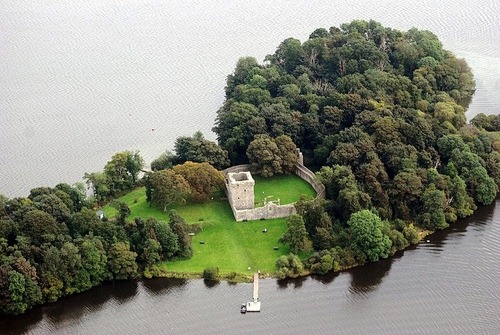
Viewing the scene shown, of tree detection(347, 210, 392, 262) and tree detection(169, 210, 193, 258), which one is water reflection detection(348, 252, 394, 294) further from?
tree detection(169, 210, 193, 258)

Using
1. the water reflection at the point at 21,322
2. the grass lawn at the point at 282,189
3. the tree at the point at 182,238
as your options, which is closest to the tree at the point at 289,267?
the tree at the point at 182,238

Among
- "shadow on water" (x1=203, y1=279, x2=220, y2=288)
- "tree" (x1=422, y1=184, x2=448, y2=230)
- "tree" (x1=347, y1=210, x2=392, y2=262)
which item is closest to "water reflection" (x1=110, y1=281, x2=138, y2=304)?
"shadow on water" (x1=203, y1=279, x2=220, y2=288)

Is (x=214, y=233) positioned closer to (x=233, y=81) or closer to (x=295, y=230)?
(x=295, y=230)

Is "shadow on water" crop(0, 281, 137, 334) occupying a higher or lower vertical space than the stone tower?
lower

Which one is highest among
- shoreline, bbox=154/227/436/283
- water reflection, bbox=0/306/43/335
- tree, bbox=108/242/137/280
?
tree, bbox=108/242/137/280

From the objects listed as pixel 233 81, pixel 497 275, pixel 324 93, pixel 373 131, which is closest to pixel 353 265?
pixel 497 275

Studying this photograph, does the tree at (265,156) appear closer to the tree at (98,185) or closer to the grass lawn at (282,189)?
the grass lawn at (282,189)

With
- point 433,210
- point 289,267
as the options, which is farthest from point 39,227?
point 433,210

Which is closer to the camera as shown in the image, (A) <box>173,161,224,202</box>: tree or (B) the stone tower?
(B) the stone tower
